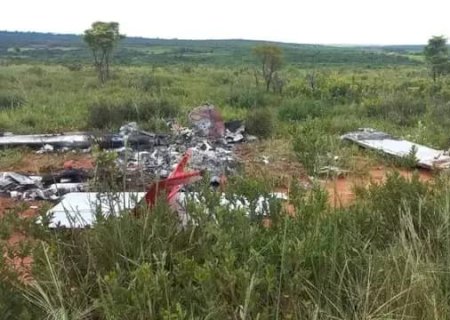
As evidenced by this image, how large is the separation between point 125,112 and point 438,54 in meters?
20.6

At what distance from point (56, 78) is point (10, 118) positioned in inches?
594

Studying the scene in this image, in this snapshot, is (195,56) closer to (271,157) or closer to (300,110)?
(300,110)

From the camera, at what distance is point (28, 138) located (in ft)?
30.9

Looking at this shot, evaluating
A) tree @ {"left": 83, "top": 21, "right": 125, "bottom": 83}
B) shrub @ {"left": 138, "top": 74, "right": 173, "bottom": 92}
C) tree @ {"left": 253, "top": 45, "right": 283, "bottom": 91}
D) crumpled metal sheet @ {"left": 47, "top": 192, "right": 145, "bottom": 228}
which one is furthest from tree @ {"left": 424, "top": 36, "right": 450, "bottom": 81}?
crumpled metal sheet @ {"left": 47, "top": 192, "right": 145, "bottom": 228}

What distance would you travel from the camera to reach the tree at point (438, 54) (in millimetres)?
27297

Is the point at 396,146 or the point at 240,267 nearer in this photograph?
the point at 240,267

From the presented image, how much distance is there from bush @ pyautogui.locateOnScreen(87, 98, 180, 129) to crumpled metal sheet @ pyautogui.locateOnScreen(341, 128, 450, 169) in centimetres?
376

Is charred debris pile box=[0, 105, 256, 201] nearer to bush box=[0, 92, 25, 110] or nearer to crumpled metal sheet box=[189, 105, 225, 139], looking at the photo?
crumpled metal sheet box=[189, 105, 225, 139]

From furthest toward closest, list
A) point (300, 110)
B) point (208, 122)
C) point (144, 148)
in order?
point (300, 110) < point (208, 122) < point (144, 148)

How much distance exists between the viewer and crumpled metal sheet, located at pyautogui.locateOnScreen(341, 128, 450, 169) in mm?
7727

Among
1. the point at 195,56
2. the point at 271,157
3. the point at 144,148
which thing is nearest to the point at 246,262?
the point at 271,157

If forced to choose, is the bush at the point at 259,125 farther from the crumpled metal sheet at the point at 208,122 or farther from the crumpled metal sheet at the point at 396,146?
the crumpled metal sheet at the point at 396,146

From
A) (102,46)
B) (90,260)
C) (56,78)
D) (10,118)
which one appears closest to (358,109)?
(10,118)

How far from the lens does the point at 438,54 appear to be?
27828 millimetres
